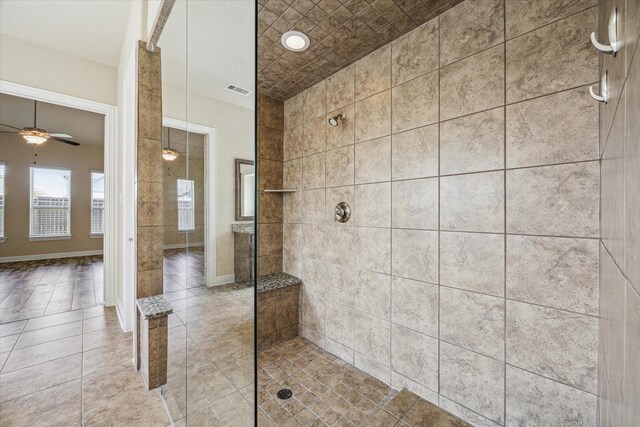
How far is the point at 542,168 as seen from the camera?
131cm

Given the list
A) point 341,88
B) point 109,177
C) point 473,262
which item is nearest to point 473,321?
point 473,262

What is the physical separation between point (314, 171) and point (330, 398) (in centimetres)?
188

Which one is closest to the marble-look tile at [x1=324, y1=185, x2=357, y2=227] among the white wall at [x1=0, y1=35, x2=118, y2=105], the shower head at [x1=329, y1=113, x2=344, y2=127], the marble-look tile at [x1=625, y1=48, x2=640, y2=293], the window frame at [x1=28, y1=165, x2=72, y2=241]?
the shower head at [x1=329, y1=113, x2=344, y2=127]

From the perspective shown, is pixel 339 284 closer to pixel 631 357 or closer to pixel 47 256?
pixel 631 357

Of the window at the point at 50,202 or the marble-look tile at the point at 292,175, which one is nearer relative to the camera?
the marble-look tile at the point at 292,175

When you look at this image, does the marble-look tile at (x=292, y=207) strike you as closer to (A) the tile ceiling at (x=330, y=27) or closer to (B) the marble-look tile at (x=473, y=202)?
(A) the tile ceiling at (x=330, y=27)

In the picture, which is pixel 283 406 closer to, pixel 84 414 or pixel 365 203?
pixel 84 414

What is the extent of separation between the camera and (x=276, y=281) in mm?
2727

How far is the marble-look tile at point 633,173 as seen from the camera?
1.21ft

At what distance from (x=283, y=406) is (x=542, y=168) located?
2.08 metres

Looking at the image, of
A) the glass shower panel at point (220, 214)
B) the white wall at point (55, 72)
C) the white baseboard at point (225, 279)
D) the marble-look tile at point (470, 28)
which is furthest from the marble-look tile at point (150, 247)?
the marble-look tile at point (470, 28)

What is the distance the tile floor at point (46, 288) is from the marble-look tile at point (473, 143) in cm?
429

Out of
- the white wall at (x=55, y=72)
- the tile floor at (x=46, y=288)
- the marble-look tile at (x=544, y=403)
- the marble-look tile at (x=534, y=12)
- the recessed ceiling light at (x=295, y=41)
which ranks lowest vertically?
the tile floor at (x=46, y=288)

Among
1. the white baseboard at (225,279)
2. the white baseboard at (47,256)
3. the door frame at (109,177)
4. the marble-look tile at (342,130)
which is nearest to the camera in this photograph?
the white baseboard at (225,279)
